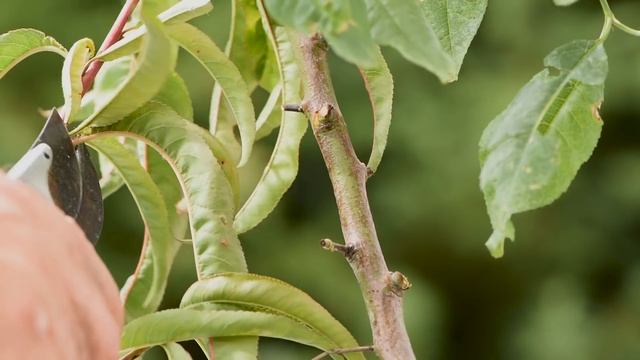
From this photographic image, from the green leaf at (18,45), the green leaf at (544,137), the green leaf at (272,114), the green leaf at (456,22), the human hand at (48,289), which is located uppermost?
the green leaf at (18,45)

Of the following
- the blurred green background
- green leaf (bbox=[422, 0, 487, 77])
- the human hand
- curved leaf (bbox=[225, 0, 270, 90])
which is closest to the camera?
the human hand

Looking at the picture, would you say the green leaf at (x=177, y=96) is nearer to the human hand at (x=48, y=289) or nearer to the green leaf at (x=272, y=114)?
the green leaf at (x=272, y=114)

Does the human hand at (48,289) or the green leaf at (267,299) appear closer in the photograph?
the human hand at (48,289)

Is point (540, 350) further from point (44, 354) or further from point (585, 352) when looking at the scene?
A: point (44, 354)

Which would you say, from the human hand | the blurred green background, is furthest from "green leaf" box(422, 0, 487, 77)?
the blurred green background

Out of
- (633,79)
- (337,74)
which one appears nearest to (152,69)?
(337,74)

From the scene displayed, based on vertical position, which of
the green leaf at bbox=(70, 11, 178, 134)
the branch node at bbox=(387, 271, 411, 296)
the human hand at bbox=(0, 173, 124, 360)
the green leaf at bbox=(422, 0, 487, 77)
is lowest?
Result: the human hand at bbox=(0, 173, 124, 360)

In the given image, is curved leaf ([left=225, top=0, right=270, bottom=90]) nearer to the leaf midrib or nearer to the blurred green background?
the leaf midrib

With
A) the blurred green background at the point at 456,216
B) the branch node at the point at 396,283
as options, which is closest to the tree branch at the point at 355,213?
the branch node at the point at 396,283
